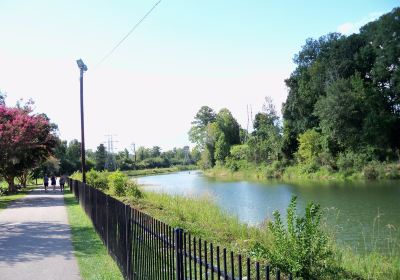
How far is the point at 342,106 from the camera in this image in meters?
52.2

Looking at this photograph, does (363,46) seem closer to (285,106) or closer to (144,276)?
(285,106)

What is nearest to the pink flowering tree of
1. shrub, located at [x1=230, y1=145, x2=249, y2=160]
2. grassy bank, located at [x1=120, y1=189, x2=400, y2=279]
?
grassy bank, located at [x1=120, y1=189, x2=400, y2=279]

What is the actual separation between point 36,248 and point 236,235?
17.3 feet

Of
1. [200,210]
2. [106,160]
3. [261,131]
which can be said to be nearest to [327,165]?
[261,131]

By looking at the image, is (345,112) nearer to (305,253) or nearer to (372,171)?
(372,171)

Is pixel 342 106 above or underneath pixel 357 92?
underneath

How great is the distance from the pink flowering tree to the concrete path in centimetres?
1121

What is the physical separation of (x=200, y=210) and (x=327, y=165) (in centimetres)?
4205

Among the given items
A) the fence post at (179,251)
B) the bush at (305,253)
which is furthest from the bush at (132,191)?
the fence post at (179,251)

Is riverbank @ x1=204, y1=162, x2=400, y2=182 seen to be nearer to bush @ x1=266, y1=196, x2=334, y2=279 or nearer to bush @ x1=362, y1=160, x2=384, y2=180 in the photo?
bush @ x1=362, y1=160, x2=384, y2=180

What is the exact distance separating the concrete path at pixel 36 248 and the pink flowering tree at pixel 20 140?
36.8 ft

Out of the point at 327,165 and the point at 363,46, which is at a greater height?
the point at 363,46

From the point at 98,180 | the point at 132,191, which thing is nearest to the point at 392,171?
the point at 98,180

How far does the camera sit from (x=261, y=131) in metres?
85.7
